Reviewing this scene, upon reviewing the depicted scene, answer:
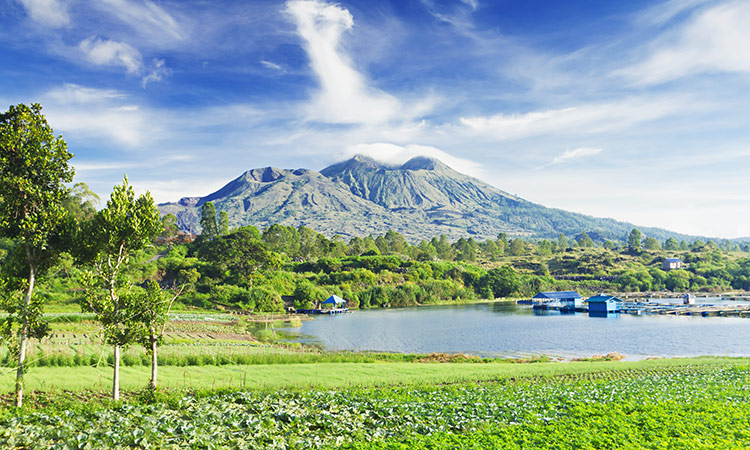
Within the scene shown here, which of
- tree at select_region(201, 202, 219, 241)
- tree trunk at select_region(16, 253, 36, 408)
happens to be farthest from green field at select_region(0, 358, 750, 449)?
tree at select_region(201, 202, 219, 241)

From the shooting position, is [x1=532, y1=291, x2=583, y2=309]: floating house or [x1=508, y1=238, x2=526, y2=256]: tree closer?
[x1=532, y1=291, x2=583, y2=309]: floating house

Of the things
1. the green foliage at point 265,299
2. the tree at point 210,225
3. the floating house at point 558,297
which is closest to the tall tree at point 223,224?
the tree at point 210,225

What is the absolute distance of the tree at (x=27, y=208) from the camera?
35.7 feet

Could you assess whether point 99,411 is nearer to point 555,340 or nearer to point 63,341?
point 63,341

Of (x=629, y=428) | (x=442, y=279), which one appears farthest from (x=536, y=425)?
(x=442, y=279)

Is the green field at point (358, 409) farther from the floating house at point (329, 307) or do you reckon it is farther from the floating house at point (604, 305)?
the floating house at point (604, 305)

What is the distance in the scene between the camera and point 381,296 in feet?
249

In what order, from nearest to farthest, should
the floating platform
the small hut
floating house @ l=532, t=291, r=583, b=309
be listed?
1. the small hut
2. the floating platform
3. floating house @ l=532, t=291, r=583, b=309

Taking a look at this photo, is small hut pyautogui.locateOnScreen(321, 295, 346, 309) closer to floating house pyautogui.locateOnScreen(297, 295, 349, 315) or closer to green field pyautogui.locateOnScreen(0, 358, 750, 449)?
floating house pyautogui.locateOnScreen(297, 295, 349, 315)

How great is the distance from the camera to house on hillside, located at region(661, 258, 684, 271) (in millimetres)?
123400

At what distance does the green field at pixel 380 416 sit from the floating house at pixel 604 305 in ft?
185

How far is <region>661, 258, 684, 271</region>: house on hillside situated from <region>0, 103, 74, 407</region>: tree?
143 meters

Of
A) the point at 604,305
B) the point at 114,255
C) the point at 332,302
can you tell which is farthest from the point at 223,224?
the point at 114,255

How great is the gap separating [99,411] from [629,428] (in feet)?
38.6
